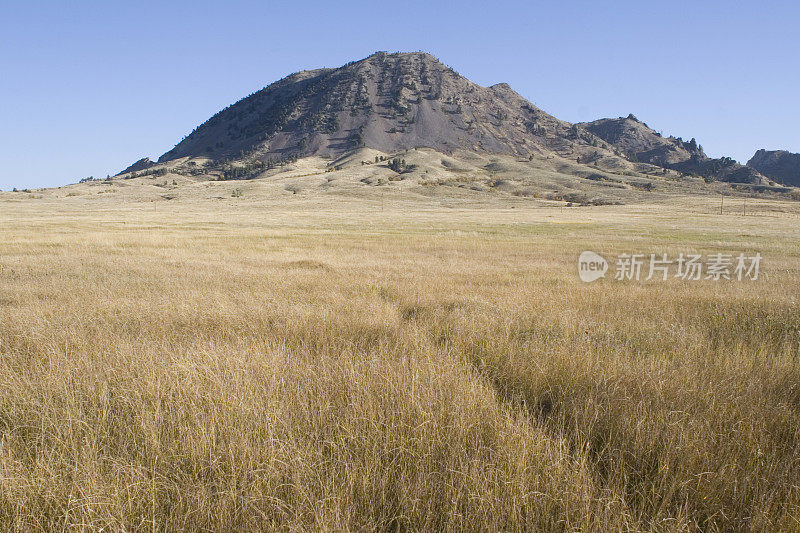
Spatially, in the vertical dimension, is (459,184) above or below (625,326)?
above

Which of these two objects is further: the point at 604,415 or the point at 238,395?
the point at 238,395

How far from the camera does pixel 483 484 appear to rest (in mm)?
2670

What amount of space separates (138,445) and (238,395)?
862 millimetres

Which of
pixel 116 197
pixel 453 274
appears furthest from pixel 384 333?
pixel 116 197

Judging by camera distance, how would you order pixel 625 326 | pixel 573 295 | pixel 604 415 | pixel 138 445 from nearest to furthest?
pixel 138 445, pixel 604 415, pixel 625 326, pixel 573 295

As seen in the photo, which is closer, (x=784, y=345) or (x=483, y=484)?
(x=483, y=484)

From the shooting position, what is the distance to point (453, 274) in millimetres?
13844

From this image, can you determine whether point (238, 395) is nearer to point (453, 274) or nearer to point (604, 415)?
point (604, 415)

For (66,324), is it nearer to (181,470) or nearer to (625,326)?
(181,470)

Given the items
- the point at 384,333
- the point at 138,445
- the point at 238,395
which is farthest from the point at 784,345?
the point at 138,445

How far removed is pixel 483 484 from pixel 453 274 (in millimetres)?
11297

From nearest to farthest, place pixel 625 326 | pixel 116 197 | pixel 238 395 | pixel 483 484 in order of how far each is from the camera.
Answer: pixel 483 484 < pixel 238 395 < pixel 625 326 < pixel 116 197

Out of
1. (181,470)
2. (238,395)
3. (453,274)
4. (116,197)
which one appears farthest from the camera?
(116,197)

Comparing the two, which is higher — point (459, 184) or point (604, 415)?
point (459, 184)
